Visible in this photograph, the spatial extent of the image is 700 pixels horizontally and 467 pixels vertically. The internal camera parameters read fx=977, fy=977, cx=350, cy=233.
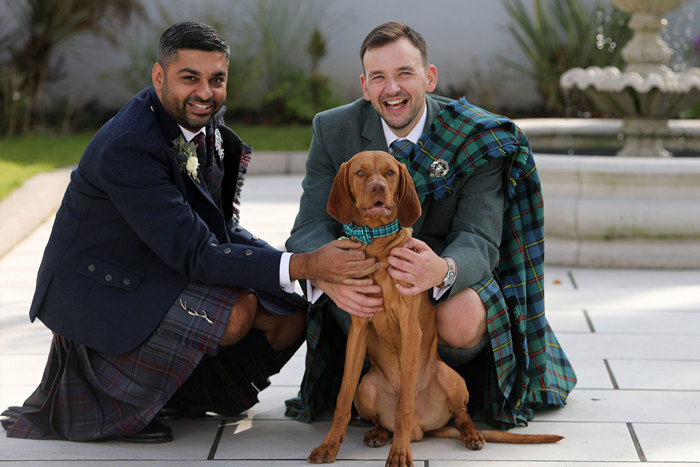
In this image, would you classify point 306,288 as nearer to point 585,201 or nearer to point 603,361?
point 603,361

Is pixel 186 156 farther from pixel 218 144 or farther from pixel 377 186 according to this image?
pixel 377 186

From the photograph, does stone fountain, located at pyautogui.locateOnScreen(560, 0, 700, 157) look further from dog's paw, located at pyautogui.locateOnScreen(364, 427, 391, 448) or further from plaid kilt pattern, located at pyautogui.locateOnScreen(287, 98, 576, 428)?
dog's paw, located at pyautogui.locateOnScreen(364, 427, 391, 448)

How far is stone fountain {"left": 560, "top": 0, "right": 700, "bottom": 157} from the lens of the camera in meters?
7.33

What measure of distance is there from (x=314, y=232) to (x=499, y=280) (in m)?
0.72

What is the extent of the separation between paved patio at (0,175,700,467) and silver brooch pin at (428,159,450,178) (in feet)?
Result: 3.09

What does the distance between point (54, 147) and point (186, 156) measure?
7.41m

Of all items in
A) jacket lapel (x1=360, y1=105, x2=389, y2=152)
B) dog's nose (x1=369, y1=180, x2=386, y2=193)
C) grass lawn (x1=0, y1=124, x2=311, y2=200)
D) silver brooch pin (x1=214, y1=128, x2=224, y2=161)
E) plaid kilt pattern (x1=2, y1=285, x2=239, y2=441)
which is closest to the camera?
dog's nose (x1=369, y1=180, x2=386, y2=193)

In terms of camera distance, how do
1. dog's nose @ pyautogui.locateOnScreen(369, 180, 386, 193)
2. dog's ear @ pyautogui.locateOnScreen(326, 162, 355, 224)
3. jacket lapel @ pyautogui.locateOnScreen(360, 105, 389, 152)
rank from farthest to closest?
jacket lapel @ pyautogui.locateOnScreen(360, 105, 389, 152) → dog's ear @ pyautogui.locateOnScreen(326, 162, 355, 224) → dog's nose @ pyautogui.locateOnScreen(369, 180, 386, 193)

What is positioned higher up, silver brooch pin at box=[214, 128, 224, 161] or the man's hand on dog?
silver brooch pin at box=[214, 128, 224, 161]

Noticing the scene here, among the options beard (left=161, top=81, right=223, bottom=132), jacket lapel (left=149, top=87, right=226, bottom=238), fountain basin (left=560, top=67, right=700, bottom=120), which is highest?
fountain basin (left=560, top=67, right=700, bottom=120)

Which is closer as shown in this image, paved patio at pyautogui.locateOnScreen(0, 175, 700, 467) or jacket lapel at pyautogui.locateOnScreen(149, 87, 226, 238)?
paved patio at pyautogui.locateOnScreen(0, 175, 700, 467)

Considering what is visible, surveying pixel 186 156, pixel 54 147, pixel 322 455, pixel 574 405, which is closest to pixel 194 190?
pixel 186 156

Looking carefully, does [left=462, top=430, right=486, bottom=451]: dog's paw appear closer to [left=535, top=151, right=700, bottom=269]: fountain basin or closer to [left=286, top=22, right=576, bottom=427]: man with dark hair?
[left=286, top=22, right=576, bottom=427]: man with dark hair

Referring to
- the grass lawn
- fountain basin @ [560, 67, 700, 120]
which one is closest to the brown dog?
fountain basin @ [560, 67, 700, 120]
